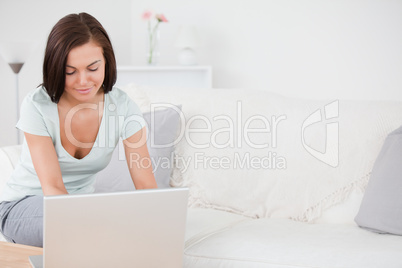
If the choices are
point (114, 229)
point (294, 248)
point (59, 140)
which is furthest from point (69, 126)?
point (294, 248)

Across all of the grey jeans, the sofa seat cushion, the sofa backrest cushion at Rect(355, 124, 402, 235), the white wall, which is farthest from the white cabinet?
the grey jeans

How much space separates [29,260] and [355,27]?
3371 millimetres

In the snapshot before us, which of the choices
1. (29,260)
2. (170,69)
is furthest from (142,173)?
(170,69)

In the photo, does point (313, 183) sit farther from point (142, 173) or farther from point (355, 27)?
point (355, 27)

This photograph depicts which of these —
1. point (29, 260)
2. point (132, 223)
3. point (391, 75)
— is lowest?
point (29, 260)

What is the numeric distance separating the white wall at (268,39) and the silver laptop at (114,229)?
2757mm

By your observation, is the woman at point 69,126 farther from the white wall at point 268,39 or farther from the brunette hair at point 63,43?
the white wall at point 268,39

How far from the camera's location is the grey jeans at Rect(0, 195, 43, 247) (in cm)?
151

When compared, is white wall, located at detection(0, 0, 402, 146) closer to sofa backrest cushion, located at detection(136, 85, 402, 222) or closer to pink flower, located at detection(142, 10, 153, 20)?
pink flower, located at detection(142, 10, 153, 20)

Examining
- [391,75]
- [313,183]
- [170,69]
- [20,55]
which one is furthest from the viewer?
[170,69]

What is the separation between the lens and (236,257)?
5.37 feet

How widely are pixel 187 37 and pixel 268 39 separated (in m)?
0.66

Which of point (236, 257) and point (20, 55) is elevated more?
point (20, 55)

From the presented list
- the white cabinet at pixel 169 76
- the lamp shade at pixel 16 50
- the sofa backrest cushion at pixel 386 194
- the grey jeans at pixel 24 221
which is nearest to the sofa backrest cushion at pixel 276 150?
the sofa backrest cushion at pixel 386 194
